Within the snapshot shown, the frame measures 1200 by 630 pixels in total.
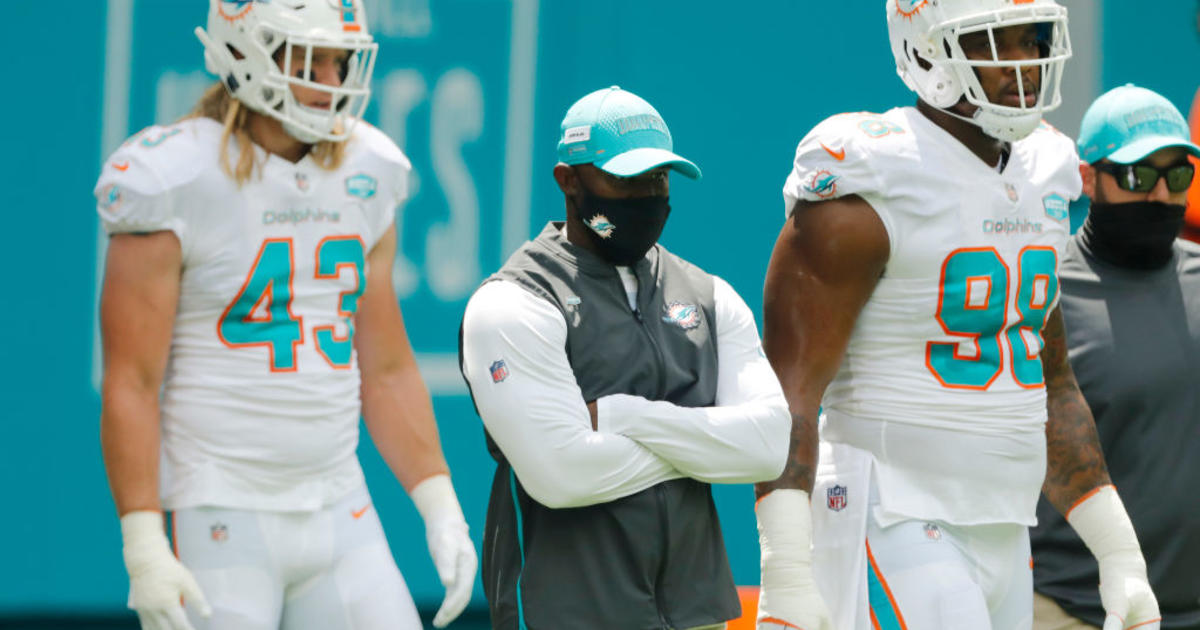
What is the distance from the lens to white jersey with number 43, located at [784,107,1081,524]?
311cm

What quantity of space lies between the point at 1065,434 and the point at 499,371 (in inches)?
50.2

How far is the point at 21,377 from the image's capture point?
475 cm

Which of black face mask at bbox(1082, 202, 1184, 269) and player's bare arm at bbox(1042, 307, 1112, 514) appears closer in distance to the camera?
player's bare arm at bbox(1042, 307, 1112, 514)

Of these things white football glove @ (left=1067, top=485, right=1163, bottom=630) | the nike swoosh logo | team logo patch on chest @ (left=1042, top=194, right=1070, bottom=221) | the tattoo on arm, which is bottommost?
white football glove @ (left=1067, top=485, right=1163, bottom=630)

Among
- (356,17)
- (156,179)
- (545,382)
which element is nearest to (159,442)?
(156,179)

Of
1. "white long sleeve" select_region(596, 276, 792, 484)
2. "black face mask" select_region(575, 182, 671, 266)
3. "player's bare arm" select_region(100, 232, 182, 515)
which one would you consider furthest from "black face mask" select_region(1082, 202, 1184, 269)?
"player's bare arm" select_region(100, 232, 182, 515)

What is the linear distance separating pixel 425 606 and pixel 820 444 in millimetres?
2094

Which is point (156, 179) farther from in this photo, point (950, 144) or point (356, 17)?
point (950, 144)

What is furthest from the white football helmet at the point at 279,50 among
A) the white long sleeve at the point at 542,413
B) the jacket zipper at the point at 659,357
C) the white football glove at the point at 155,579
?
the white football glove at the point at 155,579

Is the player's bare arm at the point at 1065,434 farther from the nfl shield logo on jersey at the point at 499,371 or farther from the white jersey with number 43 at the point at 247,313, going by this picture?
the white jersey with number 43 at the point at 247,313

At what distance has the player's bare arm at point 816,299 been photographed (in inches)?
122

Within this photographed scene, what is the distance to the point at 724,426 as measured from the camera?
2.92 m

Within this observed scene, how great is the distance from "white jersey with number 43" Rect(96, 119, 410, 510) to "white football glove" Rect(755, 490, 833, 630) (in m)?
0.78

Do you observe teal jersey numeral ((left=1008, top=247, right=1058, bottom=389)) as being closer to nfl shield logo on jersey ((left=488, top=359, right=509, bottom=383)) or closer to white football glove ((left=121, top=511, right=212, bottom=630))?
nfl shield logo on jersey ((left=488, top=359, right=509, bottom=383))
